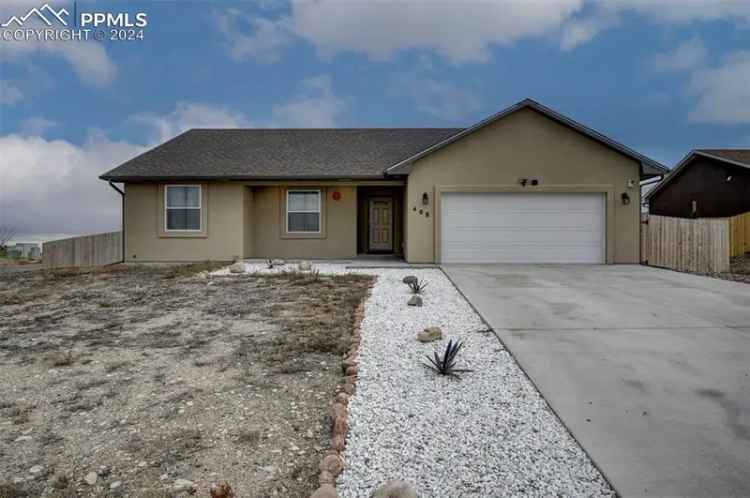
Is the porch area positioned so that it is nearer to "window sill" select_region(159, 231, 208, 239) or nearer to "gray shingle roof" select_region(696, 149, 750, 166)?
"window sill" select_region(159, 231, 208, 239)

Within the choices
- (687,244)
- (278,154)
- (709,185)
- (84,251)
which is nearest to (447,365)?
(687,244)

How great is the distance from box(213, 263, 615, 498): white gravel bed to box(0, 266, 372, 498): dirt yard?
1.14ft

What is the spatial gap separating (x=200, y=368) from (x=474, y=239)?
1023cm

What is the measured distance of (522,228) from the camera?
13.3 metres

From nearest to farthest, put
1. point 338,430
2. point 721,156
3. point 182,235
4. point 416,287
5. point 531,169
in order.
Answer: point 338,430
point 416,287
point 531,169
point 182,235
point 721,156

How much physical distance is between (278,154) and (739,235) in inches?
683

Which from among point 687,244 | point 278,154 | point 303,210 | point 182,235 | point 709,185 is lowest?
point 687,244

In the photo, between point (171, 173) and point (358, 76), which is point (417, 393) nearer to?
point (171, 173)

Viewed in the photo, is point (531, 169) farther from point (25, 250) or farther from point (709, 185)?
point (25, 250)

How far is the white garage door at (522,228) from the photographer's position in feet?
43.5

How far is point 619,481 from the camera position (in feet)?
8.25

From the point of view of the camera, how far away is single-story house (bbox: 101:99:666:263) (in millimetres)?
13047

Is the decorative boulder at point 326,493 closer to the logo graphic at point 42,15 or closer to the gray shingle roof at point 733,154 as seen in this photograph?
the logo graphic at point 42,15

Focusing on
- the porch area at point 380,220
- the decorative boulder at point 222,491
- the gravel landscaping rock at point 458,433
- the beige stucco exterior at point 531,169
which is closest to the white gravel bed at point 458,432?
the gravel landscaping rock at point 458,433
